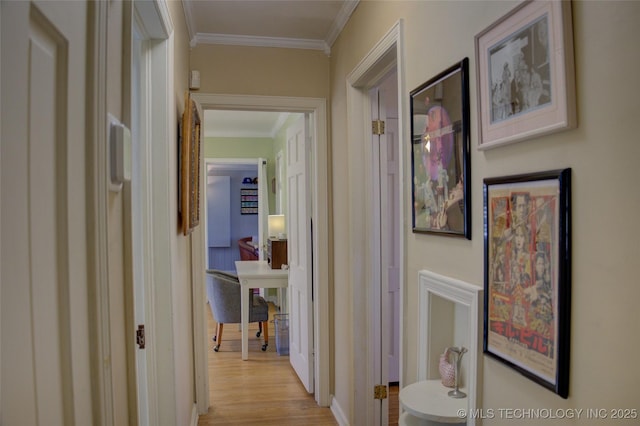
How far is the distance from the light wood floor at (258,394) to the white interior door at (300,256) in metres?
0.15

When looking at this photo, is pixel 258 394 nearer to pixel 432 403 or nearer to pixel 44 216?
pixel 432 403

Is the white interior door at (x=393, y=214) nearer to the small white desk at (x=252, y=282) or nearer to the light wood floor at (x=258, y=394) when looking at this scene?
the light wood floor at (x=258, y=394)

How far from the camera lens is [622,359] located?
2.73ft

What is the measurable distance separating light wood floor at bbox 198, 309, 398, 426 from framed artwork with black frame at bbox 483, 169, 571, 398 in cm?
209

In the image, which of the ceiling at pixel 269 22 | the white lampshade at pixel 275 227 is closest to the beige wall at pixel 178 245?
the ceiling at pixel 269 22

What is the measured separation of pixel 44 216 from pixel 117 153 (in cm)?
31

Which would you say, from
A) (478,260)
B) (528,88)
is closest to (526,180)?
(528,88)

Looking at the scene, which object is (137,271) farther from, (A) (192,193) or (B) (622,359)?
(B) (622,359)

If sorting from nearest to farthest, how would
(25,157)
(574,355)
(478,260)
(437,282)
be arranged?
(25,157) → (574,355) → (478,260) → (437,282)

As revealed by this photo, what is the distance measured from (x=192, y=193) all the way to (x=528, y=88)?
66.7 inches

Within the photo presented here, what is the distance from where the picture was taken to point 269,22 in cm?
282

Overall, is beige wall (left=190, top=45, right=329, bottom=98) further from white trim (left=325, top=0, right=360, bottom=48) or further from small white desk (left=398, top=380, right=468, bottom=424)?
small white desk (left=398, top=380, right=468, bottom=424)

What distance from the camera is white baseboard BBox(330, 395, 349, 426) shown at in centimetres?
282

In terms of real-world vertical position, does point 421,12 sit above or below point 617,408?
above
